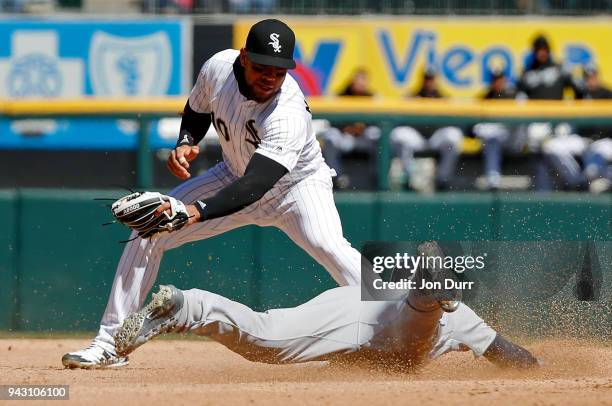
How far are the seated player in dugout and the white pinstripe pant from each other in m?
0.25

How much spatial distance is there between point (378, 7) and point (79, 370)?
752cm

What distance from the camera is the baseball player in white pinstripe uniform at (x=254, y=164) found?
5613 mm

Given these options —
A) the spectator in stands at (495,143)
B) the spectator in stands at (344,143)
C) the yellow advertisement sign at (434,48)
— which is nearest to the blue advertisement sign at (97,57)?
the yellow advertisement sign at (434,48)

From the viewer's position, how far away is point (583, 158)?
29.5ft

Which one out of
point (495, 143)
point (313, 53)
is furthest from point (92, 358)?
point (313, 53)

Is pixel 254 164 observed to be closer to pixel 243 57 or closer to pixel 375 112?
pixel 243 57

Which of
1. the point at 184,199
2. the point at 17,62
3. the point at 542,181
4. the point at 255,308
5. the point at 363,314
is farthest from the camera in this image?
the point at 17,62

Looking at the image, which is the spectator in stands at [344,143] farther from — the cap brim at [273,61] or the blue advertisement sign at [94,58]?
the blue advertisement sign at [94,58]

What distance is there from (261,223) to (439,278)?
3.95 ft

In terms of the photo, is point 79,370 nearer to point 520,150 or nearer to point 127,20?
point 520,150

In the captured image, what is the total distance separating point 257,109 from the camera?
5785mm

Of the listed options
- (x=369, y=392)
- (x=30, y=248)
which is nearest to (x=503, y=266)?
(x=369, y=392)

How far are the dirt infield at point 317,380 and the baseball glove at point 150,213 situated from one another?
73cm

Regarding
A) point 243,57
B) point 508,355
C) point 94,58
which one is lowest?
point 508,355
